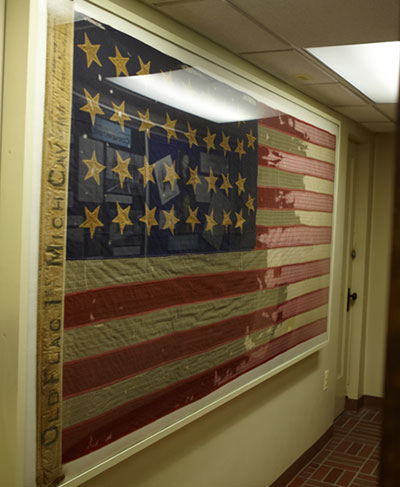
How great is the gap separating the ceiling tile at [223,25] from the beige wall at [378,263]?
9.60ft

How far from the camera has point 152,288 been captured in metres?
2.22

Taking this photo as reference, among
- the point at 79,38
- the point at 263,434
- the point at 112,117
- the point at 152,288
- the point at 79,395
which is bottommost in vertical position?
the point at 263,434

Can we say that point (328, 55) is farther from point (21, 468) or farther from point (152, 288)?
point (21, 468)

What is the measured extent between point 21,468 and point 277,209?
2.03 m

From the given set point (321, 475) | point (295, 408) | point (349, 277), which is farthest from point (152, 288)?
point (349, 277)

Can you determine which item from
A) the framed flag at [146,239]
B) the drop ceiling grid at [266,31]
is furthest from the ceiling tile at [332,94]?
the framed flag at [146,239]

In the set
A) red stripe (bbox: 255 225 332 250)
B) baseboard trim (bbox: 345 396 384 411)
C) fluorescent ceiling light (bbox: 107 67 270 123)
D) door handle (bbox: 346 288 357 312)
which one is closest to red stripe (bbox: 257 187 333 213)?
red stripe (bbox: 255 225 332 250)

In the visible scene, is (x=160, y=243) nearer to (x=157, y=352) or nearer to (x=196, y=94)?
(x=157, y=352)

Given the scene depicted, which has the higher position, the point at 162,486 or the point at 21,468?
the point at 21,468

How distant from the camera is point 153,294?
2.23 metres

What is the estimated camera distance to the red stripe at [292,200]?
10.2 ft

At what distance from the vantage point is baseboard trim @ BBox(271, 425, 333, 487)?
3645 mm

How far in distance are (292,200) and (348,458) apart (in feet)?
6.73

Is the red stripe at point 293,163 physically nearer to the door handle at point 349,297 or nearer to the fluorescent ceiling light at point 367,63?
the fluorescent ceiling light at point 367,63
